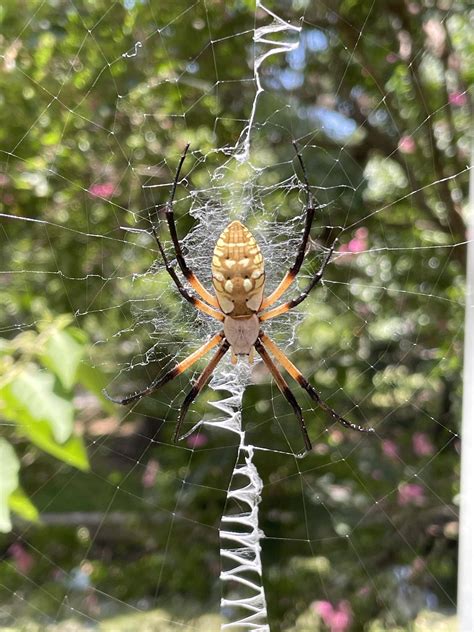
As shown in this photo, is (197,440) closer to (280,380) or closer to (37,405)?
(280,380)

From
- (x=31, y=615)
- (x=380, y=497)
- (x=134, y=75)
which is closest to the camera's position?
(x=134, y=75)

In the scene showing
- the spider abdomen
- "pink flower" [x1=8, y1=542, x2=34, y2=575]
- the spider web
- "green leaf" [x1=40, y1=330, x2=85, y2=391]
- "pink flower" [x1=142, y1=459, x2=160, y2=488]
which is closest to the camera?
"green leaf" [x1=40, y1=330, x2=85, y2=391]

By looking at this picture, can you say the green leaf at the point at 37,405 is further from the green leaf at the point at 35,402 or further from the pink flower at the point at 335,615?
the pink flower at the point at 335,615

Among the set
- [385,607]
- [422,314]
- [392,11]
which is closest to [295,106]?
[392,11]

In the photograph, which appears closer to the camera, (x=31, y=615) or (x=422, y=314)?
(x=422, y=314)

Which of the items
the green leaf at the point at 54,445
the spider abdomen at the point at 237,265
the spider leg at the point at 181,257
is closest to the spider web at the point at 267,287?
the spider leg at the point at 181,257

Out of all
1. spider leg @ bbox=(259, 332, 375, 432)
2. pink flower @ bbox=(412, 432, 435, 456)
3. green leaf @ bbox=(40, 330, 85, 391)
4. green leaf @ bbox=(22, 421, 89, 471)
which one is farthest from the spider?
green leaf @ bbox=(22, 421, 89, 471)

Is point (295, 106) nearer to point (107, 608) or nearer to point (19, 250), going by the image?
point (19, 250)

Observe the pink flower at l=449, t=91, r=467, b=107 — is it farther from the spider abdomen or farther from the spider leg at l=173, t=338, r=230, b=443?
the spider leg at l=173, t=338, r=230, b=443
